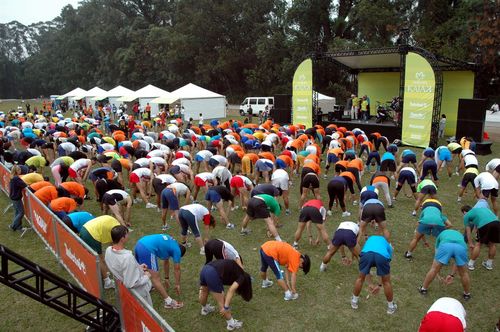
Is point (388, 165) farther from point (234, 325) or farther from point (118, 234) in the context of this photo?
point (118, 234)

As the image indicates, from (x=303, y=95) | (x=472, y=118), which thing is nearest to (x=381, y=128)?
(x=472, y=118)

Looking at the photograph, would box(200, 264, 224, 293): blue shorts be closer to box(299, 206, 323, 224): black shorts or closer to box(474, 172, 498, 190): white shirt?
box(299, 206, 323, 224): black shorts

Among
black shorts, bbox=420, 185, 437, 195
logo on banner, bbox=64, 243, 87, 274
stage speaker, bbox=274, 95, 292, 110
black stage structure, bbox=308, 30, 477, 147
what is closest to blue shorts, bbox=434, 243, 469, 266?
black shorts, bbox=420, 185, 437, 195

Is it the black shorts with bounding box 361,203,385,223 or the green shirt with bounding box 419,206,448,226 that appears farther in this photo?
the black shorts with bounding box 361,203,385,223

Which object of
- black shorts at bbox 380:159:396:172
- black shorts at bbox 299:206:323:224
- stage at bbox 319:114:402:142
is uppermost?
stage at bbox 319:114:402:142

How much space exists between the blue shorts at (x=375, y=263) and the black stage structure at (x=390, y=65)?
1332 centimetres

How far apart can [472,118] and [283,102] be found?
37.3 feet

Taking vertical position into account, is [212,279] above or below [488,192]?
below

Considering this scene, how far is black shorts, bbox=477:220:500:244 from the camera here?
6004 mm

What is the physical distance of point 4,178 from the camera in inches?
414

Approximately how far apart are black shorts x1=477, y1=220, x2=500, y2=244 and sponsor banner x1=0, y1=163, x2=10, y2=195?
35.0 feet

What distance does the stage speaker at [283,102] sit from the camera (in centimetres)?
2466

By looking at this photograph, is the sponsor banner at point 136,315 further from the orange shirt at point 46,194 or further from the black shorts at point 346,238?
the orange shirt at point 46,194

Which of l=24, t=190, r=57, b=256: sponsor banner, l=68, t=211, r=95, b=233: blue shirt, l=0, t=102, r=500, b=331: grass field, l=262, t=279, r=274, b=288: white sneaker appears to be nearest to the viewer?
l=0, t=102, r=500, b=331: grass field
